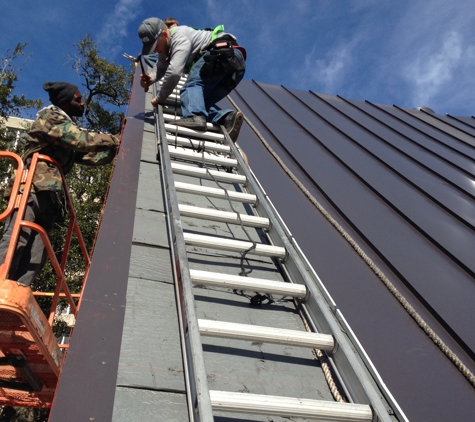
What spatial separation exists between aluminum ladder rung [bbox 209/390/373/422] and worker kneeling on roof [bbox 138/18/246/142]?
134 inches

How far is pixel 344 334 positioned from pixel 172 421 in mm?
972

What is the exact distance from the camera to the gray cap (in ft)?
16.1

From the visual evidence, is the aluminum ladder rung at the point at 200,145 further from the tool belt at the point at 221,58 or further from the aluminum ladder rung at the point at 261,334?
the aluminum ladder rung at the point at 261,334

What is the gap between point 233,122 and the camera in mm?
4758

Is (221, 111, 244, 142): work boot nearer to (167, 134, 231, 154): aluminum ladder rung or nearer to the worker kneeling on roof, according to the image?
the worker kneeling on roof

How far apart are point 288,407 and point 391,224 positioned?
2.31 meters

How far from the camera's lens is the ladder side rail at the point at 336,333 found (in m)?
1.79

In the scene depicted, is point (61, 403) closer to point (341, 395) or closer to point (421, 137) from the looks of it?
point (341, 395)

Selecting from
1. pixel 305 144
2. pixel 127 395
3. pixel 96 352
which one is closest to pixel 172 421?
pixel 127 395

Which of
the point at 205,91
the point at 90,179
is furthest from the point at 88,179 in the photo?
the point at 205,91

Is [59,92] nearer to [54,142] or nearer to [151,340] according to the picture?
[54,142]

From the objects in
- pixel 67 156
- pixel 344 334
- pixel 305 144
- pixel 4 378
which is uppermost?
pixel 305 144

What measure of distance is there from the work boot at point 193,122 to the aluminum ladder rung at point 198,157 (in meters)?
0.48

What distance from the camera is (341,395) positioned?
1.97 metres
